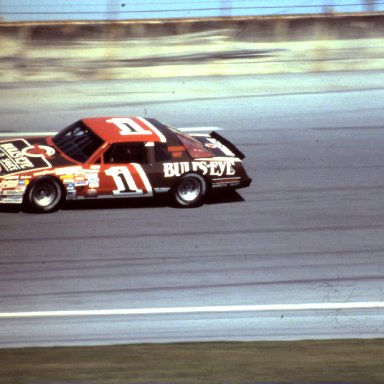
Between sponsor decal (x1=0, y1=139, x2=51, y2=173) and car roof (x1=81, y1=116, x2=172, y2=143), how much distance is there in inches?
35.5

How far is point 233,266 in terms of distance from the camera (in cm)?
1180

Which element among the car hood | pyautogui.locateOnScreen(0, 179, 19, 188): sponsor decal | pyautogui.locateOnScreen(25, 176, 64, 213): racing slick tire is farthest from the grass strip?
the car hood

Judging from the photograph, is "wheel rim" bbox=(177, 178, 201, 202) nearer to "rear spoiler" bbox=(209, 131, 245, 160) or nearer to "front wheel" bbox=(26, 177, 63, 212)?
"rear spoiler" bbox=(209, 131, 245, 160)

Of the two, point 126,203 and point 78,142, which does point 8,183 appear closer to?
point 78,142

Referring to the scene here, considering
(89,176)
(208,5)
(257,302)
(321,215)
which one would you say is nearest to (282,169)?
(321,215)

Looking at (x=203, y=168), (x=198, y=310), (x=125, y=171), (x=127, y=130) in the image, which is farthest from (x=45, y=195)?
(x=198, y=310)

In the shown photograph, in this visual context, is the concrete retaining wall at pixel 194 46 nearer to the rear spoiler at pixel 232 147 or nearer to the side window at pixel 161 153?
the rear spoiler at pixel 232 147

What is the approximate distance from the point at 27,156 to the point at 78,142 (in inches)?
29.7

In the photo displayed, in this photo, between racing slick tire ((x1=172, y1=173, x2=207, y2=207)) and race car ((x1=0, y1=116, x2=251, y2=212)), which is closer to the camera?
race car ((x1=0, y1=116, x2=251, y2=212))

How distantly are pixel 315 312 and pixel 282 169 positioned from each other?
15.0 ft

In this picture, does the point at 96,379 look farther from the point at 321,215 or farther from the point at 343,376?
the point at 321,215

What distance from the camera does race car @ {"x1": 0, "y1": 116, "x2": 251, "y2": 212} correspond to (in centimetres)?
1297

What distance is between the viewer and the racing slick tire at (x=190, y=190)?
13562mm

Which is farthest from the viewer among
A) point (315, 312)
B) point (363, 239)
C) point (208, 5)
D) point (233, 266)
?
point (208, 5)
